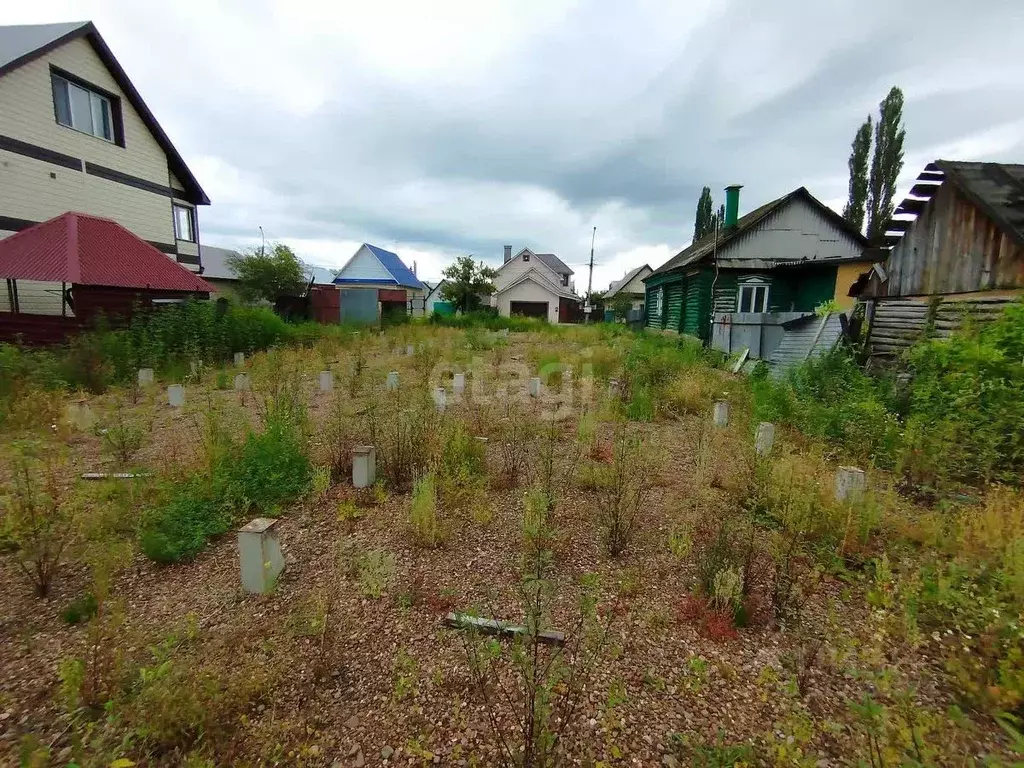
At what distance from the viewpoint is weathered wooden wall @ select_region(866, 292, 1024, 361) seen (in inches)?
229

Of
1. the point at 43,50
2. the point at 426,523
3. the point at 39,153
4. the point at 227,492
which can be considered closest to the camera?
the point at 426,523

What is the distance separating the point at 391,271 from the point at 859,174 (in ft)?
102

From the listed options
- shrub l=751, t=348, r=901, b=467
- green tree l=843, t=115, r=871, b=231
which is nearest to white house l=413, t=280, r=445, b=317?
green tree l=843, t=115, r=871, b=231

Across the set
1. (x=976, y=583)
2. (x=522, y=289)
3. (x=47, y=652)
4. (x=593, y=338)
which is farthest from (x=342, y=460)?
(x=522, y=289)

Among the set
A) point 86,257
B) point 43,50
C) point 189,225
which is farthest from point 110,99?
point 86,257

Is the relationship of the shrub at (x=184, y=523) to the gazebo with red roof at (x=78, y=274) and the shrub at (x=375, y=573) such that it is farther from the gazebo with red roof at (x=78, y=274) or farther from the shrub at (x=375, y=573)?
the gazebo with red roof at (x=78, y=274)

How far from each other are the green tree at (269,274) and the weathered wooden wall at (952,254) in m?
24.3

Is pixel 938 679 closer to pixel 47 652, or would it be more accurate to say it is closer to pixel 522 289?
pixel 47 652

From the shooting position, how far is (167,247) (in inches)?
588

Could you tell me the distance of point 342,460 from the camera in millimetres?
4668

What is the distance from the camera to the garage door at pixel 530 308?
35.1 m

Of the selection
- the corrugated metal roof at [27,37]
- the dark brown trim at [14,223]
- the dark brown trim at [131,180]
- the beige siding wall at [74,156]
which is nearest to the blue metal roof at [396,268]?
the dark brown trim at [131,180]

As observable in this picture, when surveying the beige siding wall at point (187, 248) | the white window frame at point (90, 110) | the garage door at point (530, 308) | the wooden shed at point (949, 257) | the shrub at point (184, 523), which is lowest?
the shrub at point (184, 523)

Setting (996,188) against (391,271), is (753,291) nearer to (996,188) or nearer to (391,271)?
(996,188)
